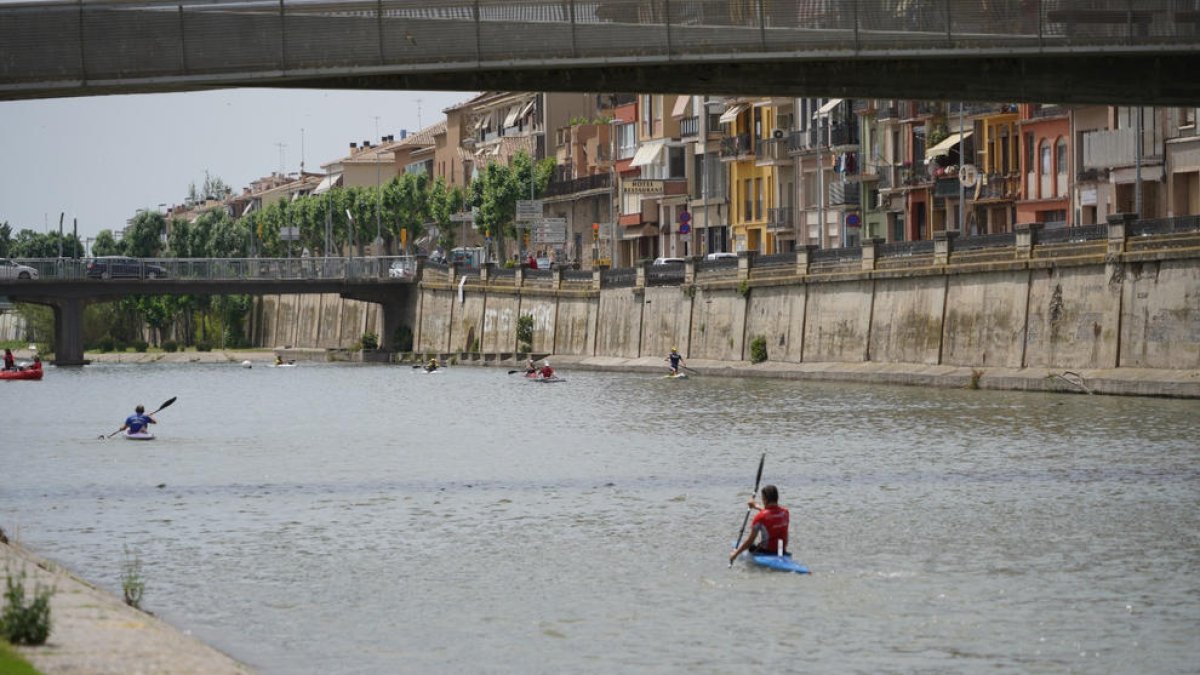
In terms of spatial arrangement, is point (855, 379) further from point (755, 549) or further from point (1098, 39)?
point (755, 549)

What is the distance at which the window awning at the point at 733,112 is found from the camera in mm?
123731

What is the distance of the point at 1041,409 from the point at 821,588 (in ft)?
106

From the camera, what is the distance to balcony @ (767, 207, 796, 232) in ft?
388

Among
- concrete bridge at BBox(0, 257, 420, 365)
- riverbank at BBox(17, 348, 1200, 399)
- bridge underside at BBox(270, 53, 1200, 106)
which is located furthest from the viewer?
concrete bridge at BBox(0, 257, 420, 365)

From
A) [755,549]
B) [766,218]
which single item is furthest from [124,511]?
[766,218]

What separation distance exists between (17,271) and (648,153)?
1476 inches

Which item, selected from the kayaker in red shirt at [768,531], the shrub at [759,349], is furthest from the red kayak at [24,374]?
the kayaker in red shirt at [768,531]

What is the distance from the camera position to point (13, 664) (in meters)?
18.8

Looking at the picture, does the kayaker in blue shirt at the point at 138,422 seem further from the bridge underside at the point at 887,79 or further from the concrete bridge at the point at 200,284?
the concrete bridge at the point at 200,284

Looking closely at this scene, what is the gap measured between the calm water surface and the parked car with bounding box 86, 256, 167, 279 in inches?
2471

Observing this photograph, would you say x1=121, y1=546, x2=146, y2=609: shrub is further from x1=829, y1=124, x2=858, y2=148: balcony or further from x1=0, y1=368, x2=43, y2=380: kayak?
x1=829, y1=124, x2=858, y2=148: balcony

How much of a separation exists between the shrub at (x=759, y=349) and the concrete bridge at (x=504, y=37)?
4642cm

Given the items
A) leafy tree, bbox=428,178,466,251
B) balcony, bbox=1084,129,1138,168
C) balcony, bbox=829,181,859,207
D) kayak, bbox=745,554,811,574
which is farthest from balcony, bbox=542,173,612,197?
kayak, bbox=745,554,811,574

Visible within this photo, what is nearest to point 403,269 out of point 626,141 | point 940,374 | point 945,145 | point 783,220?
point 626,141
